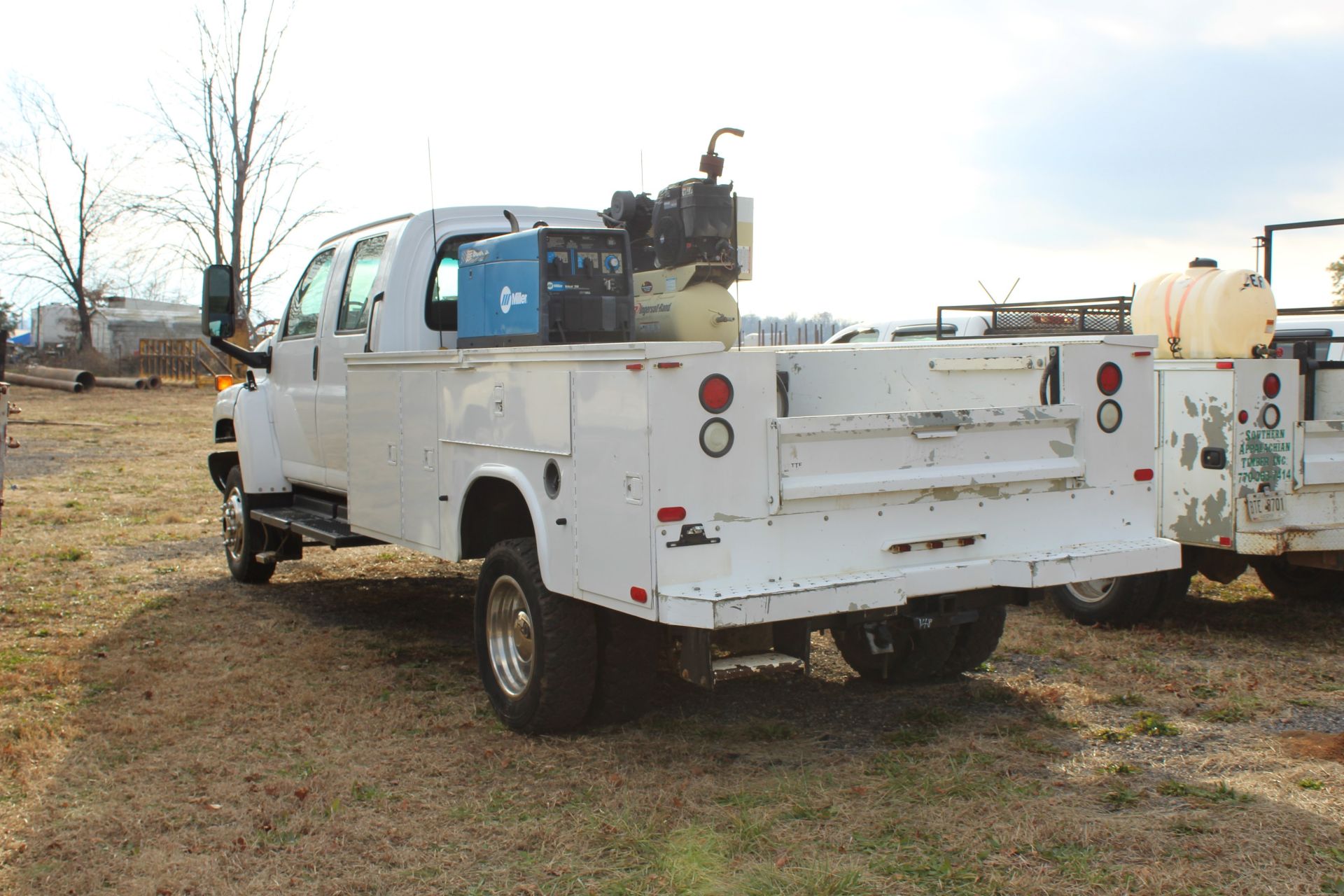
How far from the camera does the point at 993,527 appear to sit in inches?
189

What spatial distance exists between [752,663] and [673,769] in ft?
1.94

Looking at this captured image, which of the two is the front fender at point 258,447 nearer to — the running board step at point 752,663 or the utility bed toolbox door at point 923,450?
the running board step at point 752,663

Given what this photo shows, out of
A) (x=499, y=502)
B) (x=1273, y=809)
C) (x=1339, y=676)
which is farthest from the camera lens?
(x=1339, y=676)

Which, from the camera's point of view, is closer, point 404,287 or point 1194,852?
point 1194,852

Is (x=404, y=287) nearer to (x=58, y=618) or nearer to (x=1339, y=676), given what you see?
(x=58, y=618)

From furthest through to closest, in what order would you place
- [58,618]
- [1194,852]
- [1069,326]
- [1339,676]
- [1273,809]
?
[1069,326], [58,618], [1339,676], [1273,809], [1194,852]

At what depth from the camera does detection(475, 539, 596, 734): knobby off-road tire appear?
4816mm

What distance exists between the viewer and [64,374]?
3056cm

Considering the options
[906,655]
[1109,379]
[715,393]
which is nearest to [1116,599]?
[906,655]

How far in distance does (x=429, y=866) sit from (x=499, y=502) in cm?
195

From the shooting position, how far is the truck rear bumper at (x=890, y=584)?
13.4 ft

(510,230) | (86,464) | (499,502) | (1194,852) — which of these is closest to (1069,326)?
(510,230)

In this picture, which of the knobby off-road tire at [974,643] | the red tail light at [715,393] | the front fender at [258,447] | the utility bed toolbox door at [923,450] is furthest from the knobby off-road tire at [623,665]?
the front fender at [258,447]

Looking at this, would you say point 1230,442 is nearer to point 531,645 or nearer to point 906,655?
point 906,655
